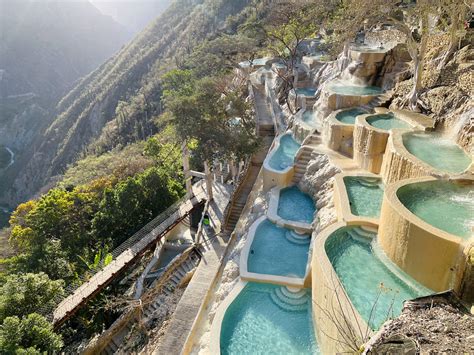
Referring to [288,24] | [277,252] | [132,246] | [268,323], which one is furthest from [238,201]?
[288,24]

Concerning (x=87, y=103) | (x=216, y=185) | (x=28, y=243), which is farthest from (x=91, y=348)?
(x=87, y=103)

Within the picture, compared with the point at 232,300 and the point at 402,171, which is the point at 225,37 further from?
the point at 232,300

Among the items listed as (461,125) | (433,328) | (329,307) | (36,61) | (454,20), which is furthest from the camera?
(36,61)

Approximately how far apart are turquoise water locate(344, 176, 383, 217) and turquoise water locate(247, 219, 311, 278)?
2.23m

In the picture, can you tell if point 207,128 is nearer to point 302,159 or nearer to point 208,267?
point 302,159

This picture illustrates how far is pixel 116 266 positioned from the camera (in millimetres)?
15953

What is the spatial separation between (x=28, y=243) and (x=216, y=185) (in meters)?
11.3

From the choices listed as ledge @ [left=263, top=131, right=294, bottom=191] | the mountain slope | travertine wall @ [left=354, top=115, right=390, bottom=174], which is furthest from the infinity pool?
the mountain slope

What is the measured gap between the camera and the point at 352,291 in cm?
848

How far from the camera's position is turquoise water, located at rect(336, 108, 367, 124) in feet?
56.1

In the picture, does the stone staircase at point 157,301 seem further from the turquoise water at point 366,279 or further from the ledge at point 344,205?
the turquoise water at point 366,279

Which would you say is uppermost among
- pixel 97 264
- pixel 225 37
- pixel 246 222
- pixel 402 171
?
Answer: pixel 225 37

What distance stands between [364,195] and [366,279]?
4.43 meters

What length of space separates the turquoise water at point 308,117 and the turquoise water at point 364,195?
25.3 feet
